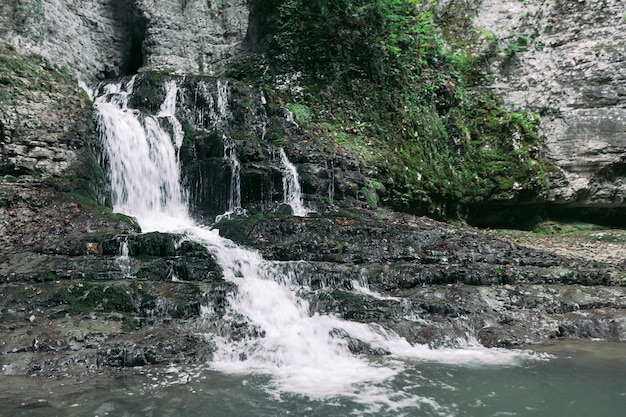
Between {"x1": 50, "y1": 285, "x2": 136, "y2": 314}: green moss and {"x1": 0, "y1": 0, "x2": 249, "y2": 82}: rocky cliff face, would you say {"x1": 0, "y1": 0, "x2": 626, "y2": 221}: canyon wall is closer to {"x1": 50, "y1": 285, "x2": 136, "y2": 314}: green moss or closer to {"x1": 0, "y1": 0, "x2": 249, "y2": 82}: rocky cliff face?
{"x1": 0, "y1": 0, "x2": 249, "y2": 82}: rocky cliff face

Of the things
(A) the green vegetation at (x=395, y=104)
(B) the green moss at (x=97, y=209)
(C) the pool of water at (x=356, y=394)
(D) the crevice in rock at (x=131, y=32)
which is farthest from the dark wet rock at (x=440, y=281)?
(D) the crevice in rock at (x=131, y=32)

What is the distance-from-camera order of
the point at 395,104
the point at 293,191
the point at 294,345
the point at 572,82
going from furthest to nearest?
the point at 572,82, the point at 395,104, the point at 293,191, the point at 294,345

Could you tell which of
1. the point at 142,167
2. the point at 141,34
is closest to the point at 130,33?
the point at 141,34

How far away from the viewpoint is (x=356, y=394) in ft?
12.1

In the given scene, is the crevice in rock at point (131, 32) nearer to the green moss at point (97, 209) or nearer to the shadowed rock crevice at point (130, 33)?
the shadowed rock crevice at point (130, 33)

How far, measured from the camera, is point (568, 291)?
22.1 feet

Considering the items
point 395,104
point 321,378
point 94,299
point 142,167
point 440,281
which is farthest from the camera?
point 395,104

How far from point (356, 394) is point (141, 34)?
57.9ft

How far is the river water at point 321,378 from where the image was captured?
11.0ft

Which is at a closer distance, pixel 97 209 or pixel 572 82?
pixel 97 209

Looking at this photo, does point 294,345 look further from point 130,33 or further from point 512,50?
point 130,33

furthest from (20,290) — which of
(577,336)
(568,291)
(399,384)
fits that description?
(568,291)

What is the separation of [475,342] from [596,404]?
197cm

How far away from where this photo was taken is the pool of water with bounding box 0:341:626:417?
3.29 meters
